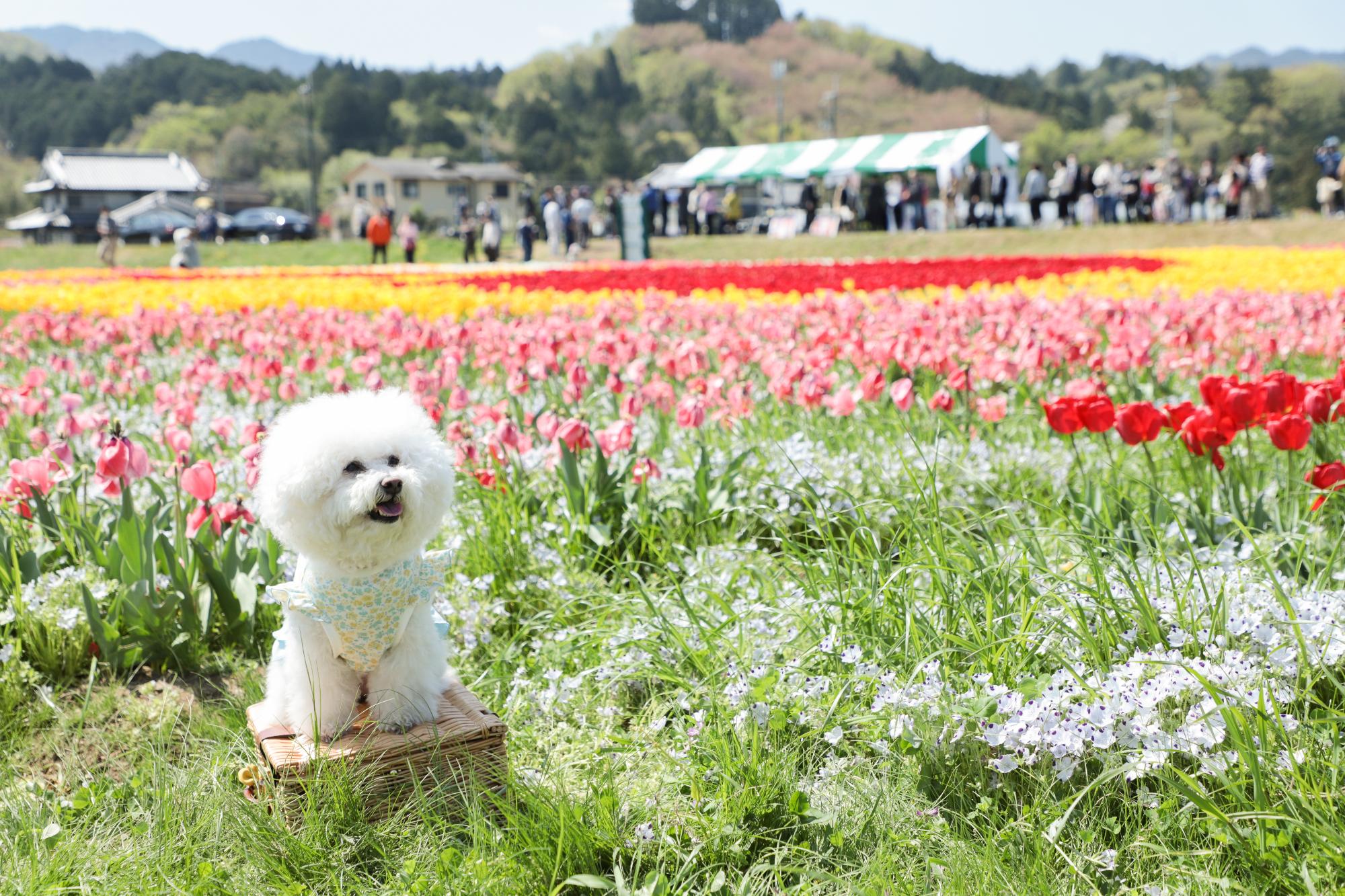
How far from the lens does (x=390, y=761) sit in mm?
2178

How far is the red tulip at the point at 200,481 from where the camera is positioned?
264cm

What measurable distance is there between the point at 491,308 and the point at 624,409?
218 inches

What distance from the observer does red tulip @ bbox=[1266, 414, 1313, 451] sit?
273 centimetres

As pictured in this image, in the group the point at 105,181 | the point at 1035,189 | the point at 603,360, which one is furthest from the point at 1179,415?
the point at 105,181

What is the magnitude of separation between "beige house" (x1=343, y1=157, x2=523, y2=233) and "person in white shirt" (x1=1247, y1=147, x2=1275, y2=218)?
6292 centimetres

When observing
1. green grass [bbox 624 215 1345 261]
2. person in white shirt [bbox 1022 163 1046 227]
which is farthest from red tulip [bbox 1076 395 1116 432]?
person in white shirt [bbox 1022 163 1046 227]

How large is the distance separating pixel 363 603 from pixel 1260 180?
24556mm

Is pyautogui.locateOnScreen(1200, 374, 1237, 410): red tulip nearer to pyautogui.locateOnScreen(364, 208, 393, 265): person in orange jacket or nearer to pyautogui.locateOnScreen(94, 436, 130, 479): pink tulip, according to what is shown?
pyautogui.locateOnScreen(94, 436, 130, 479): pink tulip

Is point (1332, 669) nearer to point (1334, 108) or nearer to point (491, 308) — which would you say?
point (491, 308)

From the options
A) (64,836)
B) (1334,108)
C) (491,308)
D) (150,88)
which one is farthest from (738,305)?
(150,88)

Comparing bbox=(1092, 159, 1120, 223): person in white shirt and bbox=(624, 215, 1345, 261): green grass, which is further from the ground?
→ bbox=(1092, 159, 1120, 223): person in white shirt

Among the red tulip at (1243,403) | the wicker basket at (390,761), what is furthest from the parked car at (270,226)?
the red tulip at (1243,403)

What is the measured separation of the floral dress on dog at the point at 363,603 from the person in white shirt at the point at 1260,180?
24.1 m

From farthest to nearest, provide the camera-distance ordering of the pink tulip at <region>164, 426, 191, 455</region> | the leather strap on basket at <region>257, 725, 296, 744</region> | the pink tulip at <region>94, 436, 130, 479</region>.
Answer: the pink tulip at <region>164, 426, 191, 455</region> < the pink tulip at <region>94, 436, 130, 479</region> < the leather strap on basket at <region>257, 725, 296, 744</region>
